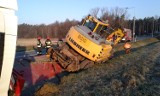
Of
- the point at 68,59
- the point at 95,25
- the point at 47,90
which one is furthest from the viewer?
the point at 95,25

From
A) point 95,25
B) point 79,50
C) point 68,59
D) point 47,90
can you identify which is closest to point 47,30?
point 95,25

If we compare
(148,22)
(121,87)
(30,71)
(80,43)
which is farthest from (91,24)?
(148,22)

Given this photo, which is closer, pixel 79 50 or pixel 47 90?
pixel 47 90

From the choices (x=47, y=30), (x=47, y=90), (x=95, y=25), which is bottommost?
(x=47, y=90)

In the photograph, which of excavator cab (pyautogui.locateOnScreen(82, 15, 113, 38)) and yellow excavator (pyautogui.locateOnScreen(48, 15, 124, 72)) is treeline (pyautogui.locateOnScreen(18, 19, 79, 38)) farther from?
yellow excavator (pyautogui.locateOnScreen(48, 15, 124, 72))

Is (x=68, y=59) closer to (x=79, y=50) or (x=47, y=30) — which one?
(x=79, y=50)

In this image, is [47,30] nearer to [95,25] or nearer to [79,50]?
[95,25]

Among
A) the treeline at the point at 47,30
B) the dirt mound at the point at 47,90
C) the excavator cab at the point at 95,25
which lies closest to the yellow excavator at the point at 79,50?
the excavator cab at the point at 95,25

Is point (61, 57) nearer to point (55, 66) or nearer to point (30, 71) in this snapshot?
point (55, 66)

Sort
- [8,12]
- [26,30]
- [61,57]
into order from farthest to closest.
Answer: [26,30], [61,57], [8,12]

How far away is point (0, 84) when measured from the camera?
440 centimetres

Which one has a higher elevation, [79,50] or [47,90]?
[79,50]

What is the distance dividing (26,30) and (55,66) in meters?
62.6

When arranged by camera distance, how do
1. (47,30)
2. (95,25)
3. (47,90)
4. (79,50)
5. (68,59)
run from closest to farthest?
(47,90) < (68,59) < (79,50) < (95,25) < (47,30)
